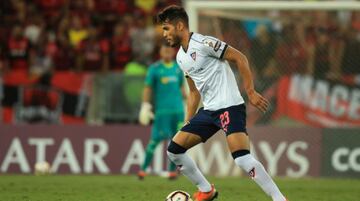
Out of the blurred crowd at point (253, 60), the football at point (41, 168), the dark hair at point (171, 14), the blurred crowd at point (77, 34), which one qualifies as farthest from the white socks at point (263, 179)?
the blurred crowd at point (77, 34)

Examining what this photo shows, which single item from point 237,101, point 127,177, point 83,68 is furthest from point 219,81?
point 83,68

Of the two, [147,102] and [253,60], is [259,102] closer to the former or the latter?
[147,102]

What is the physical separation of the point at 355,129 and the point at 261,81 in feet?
6.53

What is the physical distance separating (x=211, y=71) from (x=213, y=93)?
222 millimetres

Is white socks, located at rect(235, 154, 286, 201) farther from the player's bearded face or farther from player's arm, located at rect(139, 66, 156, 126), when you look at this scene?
player's arm, located at rect(139, 66, 156, 126)

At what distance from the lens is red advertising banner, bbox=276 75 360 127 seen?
16.2 m

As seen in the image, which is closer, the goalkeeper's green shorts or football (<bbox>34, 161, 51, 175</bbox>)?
the goalkeeper's green shorts

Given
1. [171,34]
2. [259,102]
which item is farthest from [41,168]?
[259,102]

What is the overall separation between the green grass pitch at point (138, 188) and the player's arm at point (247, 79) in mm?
2278

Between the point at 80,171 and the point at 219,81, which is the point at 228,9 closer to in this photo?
the point at 80,171

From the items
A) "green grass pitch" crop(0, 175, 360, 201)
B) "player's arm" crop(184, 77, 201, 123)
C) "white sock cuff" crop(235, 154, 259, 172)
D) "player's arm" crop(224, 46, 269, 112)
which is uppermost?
"player's arm" crop(224, 46, 269, 112)

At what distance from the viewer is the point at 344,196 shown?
36.0 feet

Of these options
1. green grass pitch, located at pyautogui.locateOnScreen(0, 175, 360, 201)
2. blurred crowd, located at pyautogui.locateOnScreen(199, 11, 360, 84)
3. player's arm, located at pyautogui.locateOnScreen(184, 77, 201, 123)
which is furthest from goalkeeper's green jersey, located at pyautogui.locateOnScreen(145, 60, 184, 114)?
player's arm, located at pyautogui.locateOnScreen(184, 77, 201, 123)

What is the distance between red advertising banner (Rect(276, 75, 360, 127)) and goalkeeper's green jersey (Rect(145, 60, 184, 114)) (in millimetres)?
2691
